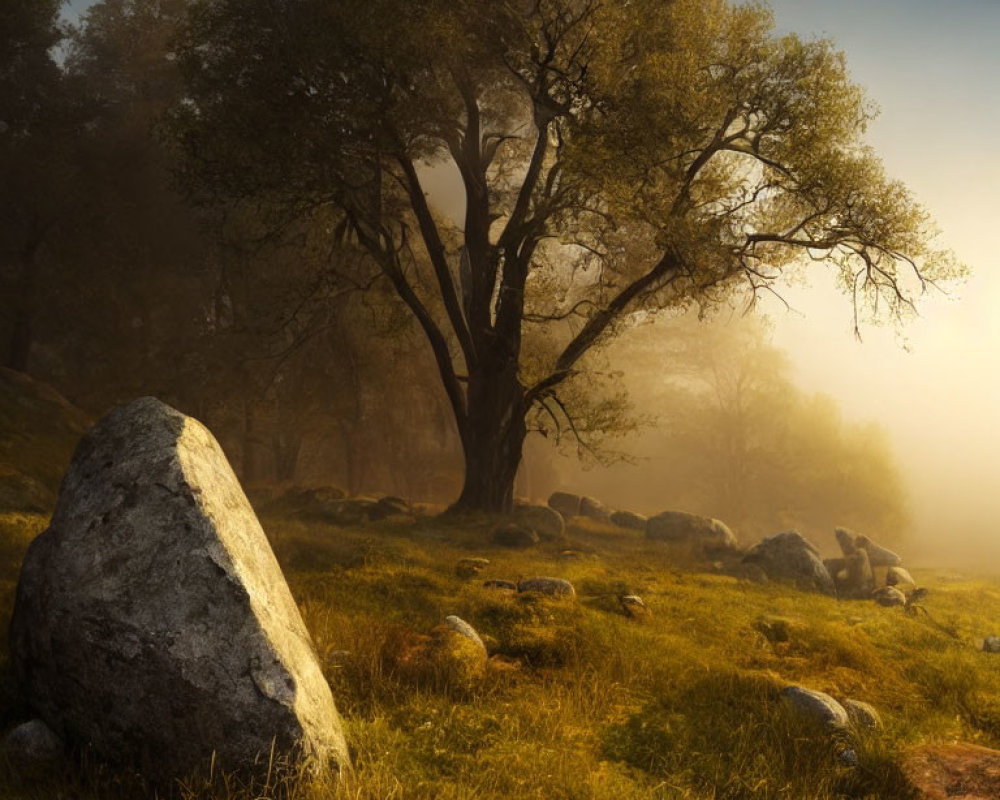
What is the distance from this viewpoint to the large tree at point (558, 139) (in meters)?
17.6

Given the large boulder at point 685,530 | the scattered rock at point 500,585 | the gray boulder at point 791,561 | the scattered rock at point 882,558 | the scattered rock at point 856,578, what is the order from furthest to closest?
the scattered rock at point 882,558
the large boulder at point 685,530
the scattered rock at point 856,578
the gray boulder at point 791,561
the scattered rock at point 500,585

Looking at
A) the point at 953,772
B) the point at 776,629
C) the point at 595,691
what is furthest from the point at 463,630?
the point at 776,629

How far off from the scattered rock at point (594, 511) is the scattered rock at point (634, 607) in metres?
22.3

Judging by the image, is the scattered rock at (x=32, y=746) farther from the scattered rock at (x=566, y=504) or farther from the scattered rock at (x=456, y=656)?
the scattered rock at (x=566, y=504)

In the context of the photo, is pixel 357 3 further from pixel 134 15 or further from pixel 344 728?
pixel 134 15

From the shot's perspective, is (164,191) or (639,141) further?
(164,191)

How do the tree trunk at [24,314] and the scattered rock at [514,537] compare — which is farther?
the tree trunk at [24,314]

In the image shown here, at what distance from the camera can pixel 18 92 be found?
2567 centimetres

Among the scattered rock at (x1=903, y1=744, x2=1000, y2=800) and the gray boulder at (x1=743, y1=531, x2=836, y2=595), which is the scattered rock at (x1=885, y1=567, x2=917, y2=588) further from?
the scattered rock at (x1=903, y1=744, x2=1000, y2=800)

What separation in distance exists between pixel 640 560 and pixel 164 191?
77.2ft

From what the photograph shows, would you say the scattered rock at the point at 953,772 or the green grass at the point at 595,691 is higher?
the scattered rock at the point at 953,772

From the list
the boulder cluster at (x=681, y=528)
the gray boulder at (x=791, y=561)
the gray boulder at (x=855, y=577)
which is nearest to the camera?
the gray boulder at (x=791, y=561)

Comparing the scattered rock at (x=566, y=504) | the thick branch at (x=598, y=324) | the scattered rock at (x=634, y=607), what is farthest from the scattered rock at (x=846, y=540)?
the scattered rock at (x=634, y=607)

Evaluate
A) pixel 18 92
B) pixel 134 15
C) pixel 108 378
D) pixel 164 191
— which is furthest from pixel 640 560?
pixel 134 15
